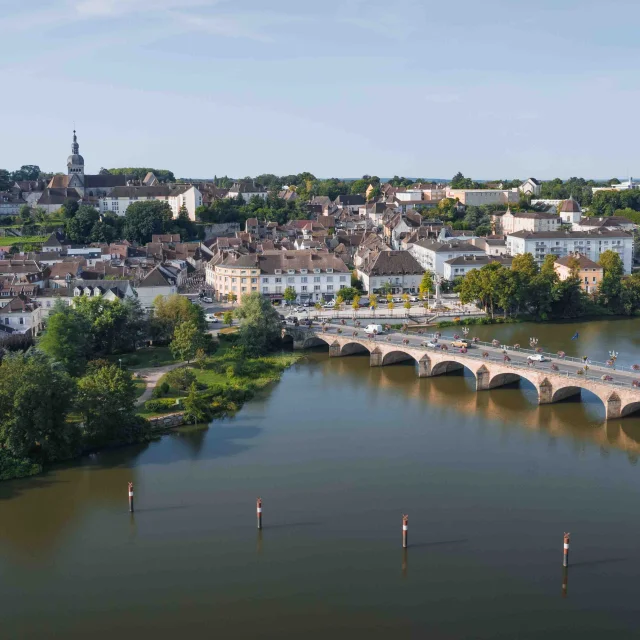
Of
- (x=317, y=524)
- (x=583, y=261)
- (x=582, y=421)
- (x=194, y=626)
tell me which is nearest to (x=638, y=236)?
(x=583, y=261)

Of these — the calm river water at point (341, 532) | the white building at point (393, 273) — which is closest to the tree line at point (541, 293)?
the white building at point (393, 273)

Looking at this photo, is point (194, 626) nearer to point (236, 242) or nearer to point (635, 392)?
point (635, 392)

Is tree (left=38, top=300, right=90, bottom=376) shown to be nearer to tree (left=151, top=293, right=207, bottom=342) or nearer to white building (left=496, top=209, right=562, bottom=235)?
tree (left=151, top=293, right=207, bottom=342)

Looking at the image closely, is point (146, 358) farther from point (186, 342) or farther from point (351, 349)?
point (351, 349)

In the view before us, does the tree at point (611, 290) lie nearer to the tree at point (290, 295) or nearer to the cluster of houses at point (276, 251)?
the cluster of houses at point (276, 251)

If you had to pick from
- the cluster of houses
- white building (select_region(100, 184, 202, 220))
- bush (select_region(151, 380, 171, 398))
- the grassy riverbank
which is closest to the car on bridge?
the grassy riverbank
